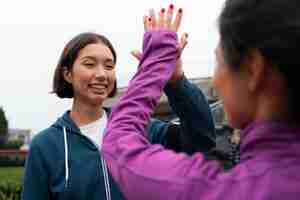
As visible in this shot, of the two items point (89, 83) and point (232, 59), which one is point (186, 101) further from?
point (89, 83)

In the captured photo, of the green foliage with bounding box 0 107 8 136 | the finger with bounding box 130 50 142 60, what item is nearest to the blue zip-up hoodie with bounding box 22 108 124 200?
the finger with bounding box 130 50 142 60

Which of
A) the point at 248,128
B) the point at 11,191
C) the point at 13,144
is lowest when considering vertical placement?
the point at 13,144

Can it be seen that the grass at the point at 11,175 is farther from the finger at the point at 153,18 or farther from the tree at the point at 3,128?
the tree at the point at 3,128

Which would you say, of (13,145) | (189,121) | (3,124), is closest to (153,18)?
(189,121)

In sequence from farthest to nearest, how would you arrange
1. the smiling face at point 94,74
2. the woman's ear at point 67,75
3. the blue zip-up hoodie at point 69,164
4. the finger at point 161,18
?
the woman's ear at point 67,75
the smiling face at point 94,74
the blue zip-up hoodie at point 69,164
the finger at point 161,18

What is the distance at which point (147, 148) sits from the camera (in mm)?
1097

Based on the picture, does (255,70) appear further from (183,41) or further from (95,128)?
(95,128)

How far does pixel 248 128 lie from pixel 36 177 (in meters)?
1.43

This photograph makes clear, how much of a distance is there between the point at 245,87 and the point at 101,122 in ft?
4.89

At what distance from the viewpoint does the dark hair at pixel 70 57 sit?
2504 millimetres

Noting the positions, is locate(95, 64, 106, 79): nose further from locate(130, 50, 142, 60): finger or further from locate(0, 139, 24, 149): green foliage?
locate(0, 139, 24, 149): green foliage

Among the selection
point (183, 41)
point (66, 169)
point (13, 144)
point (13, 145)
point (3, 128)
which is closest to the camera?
point (183, 41)

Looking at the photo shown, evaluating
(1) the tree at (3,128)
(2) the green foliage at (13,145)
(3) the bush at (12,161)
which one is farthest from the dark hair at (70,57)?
(1) the tree at (3,128)

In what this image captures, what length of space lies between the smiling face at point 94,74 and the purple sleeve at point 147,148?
4.10 feet
